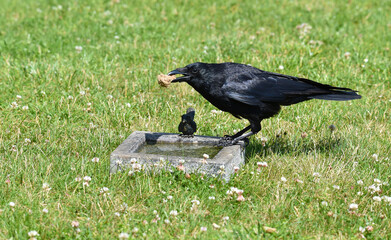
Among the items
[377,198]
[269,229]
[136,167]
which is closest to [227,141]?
[136,167]

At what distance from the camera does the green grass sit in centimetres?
388

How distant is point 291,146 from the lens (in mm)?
5309

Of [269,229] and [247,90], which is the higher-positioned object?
[247,90]

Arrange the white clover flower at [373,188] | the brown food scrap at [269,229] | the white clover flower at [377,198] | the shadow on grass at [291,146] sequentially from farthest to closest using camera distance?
1. the shadow on grass at [291,146]
2. the white clover flower at [373,188]
3. the white clover flower at [377,198]
4. the brown food scrap at [269,229]

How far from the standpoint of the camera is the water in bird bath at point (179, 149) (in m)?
4.80

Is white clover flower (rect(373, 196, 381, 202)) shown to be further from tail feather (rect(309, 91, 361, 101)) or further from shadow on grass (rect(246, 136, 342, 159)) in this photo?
tail feather (rect(309, 91, 361, 101))

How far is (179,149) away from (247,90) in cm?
86

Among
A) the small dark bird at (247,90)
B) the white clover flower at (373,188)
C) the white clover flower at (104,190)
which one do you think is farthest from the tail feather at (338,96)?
the white clover flower at (104,190)

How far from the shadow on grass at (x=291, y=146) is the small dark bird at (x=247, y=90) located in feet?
0.78

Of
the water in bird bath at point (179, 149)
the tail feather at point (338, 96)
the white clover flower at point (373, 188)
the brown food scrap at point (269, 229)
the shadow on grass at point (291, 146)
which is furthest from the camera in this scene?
the shadow on grass at point (291, 146)

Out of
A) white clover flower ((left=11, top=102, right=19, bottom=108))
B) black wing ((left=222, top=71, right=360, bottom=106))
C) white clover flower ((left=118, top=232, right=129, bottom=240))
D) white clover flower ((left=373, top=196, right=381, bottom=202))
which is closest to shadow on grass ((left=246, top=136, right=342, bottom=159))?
black wing ((left=222, top=71, right=360, bottom=106))

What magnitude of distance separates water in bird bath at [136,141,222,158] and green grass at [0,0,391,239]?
376mm

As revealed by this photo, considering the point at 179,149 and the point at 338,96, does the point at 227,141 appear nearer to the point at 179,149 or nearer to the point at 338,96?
the point at 179,149

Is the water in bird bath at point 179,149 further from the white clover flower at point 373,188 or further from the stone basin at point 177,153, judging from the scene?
the white clover flower at point 373,188
